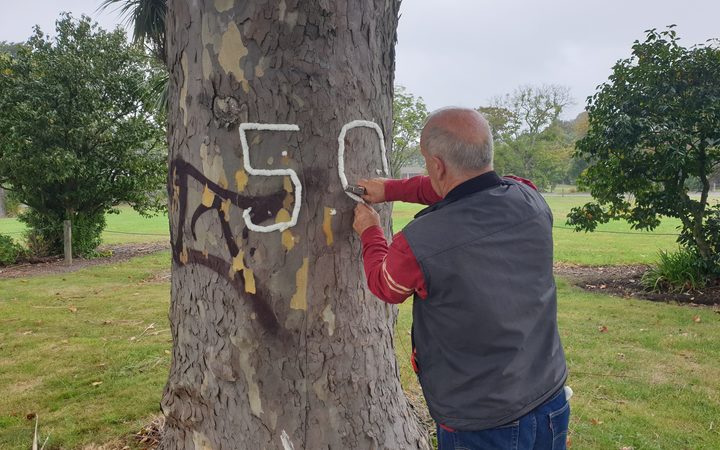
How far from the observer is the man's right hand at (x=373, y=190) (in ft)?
7.47

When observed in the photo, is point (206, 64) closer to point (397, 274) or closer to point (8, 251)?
point (397, 274)

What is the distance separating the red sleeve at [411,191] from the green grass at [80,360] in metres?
2.51

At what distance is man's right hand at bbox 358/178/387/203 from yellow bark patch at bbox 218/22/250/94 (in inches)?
24.4

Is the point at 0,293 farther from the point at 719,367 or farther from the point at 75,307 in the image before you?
the point at 719,367

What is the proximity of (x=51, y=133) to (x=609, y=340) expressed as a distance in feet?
34.9

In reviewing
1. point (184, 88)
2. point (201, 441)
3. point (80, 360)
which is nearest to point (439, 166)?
point (184, 88)

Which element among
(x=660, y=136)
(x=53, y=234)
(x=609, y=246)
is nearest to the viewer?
(x=660, y=136)

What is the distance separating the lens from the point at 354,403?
7.70 feet

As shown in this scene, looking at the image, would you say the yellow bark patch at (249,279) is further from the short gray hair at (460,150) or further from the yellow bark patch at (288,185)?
the short gray hair at (460,150)

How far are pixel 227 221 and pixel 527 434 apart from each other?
1.42 meters

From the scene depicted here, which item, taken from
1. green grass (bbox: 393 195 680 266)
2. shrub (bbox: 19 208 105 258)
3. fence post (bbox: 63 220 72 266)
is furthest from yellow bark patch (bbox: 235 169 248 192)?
shrub (bbox: 19 208 105 258)

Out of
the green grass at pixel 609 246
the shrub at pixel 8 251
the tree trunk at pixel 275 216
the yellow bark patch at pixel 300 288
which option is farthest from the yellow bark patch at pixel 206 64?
the shrub at pixel 8 251

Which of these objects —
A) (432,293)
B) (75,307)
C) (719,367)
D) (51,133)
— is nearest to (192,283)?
(432,293)

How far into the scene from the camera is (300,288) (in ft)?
7.20
